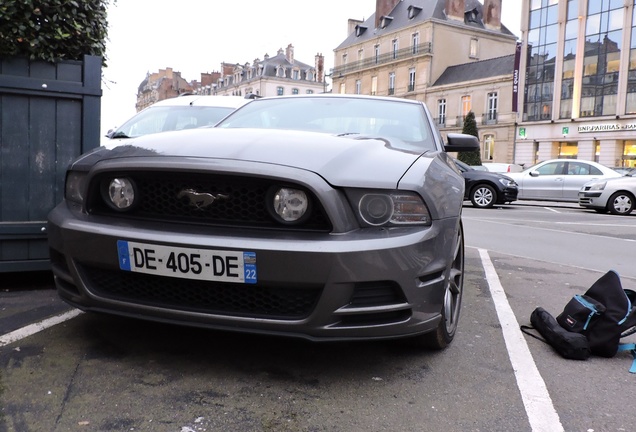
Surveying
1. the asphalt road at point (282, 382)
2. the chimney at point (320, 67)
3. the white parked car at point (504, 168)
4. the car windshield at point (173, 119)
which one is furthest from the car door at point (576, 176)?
the chimney at point (320, 67)

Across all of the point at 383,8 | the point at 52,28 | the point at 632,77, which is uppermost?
the point at 383,8

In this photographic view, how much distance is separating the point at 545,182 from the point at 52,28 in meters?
16.3

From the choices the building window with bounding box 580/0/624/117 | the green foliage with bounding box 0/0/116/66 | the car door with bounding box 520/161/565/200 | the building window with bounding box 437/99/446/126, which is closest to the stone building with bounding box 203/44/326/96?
the building window with bounding box 437/99/446/126

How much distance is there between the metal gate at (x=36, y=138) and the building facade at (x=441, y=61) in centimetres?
4512

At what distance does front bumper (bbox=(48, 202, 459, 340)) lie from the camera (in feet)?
7.54

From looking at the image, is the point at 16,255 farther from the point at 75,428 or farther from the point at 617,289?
the point at 617,289

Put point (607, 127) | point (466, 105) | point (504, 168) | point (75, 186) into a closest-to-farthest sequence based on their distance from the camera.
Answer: point (75, 186)
point (504, 168)
point (607, 127)
point (466, 105)

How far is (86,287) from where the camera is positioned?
8.57ft

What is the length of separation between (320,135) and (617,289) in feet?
5.93

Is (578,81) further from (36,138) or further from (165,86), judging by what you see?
(165,86)

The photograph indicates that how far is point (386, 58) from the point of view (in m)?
60.2

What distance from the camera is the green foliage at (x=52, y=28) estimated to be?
3.61 m

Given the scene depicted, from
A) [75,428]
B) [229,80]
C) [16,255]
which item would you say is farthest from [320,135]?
[229,80]

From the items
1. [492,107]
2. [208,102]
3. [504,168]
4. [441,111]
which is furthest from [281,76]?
[208,102]
